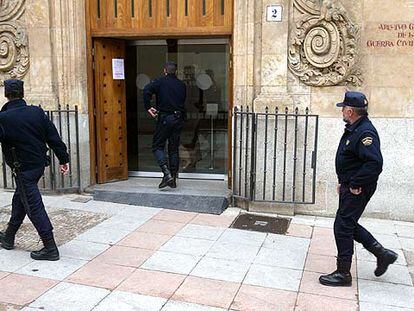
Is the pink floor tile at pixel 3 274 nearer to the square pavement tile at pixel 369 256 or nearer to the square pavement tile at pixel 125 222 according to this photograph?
the square pavement tile at pixel 125 222

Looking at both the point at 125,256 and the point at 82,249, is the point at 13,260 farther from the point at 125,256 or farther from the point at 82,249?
the point at 125,256

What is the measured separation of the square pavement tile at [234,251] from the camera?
5071mm

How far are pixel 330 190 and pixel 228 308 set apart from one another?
10.3 feet

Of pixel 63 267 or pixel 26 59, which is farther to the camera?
pixel 26 59

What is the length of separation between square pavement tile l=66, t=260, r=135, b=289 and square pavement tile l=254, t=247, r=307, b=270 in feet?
4.52

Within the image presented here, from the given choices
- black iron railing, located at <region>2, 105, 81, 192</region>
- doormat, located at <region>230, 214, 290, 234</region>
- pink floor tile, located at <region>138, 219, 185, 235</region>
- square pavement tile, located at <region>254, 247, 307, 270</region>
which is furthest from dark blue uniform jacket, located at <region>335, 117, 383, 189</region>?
black iron railing, located at <region>2, 105, 81, 192</region>

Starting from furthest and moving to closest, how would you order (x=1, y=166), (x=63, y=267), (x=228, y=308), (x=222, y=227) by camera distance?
(x=1, y=166)
(x=222, y=227)
(x=63, y=267)
(x=228, y=308)

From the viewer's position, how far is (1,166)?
761 cm

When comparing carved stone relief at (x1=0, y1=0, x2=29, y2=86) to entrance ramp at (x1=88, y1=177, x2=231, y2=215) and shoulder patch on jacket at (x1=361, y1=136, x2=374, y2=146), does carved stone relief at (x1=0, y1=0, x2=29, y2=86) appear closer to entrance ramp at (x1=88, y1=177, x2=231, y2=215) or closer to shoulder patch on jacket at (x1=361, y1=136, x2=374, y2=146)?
entrance ramp at (x1=88, y1=177, x2=231, y2=215)

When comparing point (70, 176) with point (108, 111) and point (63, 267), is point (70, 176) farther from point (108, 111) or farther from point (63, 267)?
point (63, 267)

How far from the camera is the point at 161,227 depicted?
6.00 metres

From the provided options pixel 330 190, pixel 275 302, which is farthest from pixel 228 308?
pixel 330 190

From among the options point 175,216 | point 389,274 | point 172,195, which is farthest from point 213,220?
point 389,274

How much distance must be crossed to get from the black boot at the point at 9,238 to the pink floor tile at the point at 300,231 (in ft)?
10.4
